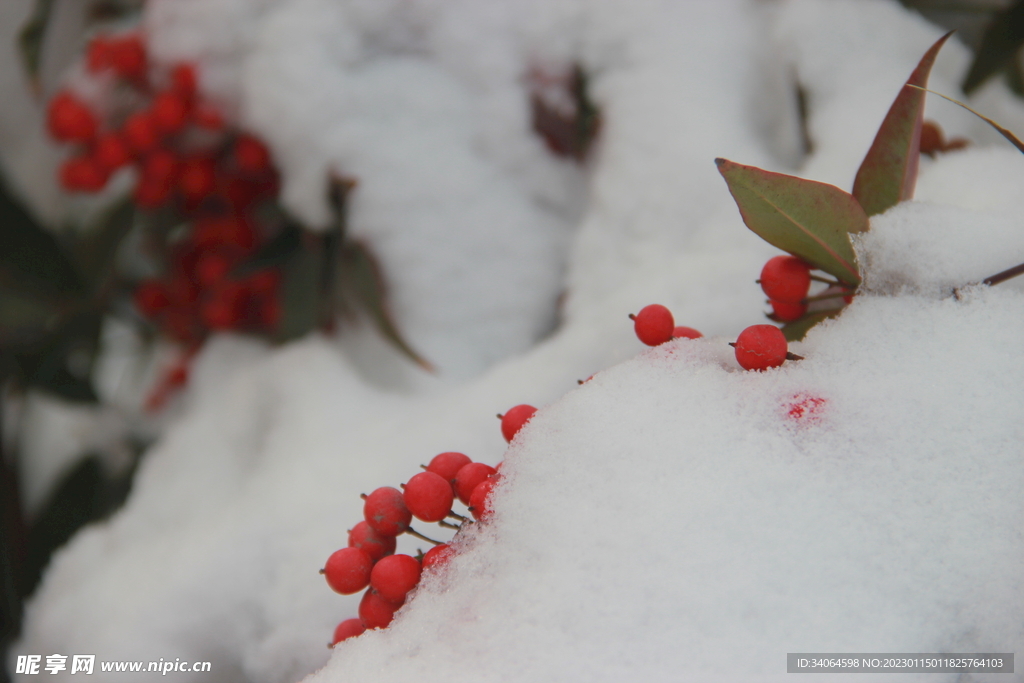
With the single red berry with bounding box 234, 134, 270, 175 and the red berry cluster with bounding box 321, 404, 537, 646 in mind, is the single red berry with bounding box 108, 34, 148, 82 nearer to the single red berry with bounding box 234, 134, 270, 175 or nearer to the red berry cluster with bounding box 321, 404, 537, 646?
the single red berry with bounding box 234, 134, 270, 175

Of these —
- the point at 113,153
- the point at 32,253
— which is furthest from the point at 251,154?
the point at 32,253

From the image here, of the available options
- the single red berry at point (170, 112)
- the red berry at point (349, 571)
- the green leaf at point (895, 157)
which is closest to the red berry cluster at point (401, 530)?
the red berry at point (349, 571)

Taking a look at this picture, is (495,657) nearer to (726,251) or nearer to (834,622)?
(834,622)

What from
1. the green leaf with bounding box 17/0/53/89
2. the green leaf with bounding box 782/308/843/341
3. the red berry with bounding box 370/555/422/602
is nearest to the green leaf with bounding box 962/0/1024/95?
the green leaf with bounding box 782/308/843/341

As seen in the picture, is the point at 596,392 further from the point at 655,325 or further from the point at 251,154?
the point at 251,154

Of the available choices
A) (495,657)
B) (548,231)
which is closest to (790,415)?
(495,657)

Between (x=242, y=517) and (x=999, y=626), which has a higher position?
(x=999, y=626)

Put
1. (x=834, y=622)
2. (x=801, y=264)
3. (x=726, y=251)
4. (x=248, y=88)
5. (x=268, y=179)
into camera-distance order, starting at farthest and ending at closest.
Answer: (x=268, y=179) < (x=248, y=88) < (x=726, y=251) < (x=801, y=264) < (x=834, y=622)
